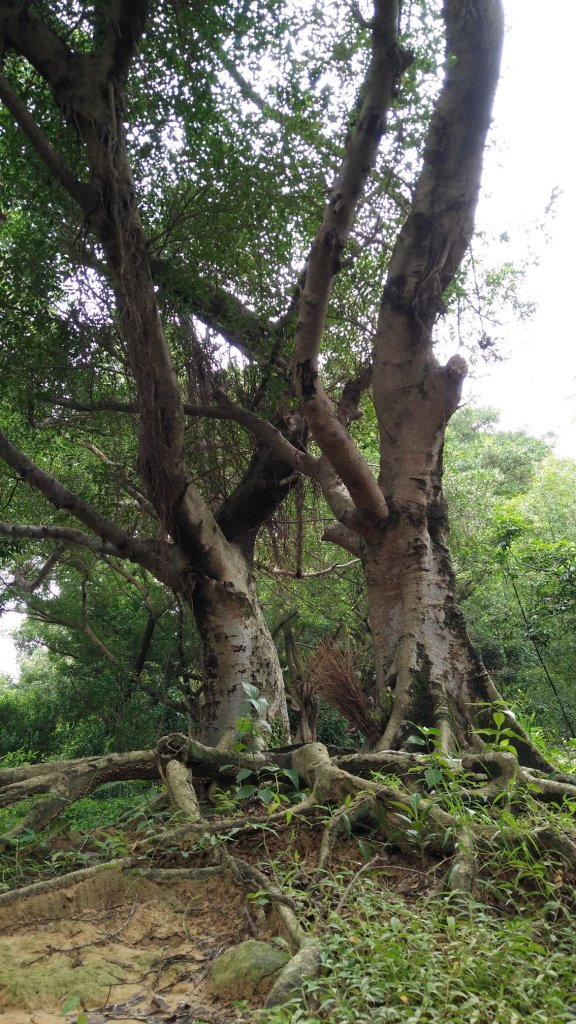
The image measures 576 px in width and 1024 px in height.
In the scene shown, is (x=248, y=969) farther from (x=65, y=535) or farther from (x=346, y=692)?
(x=65, y=535)

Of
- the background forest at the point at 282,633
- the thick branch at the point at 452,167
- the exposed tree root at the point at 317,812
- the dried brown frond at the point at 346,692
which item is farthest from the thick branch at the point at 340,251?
the background forest at the point at 282,633

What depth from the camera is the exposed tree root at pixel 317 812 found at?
109 inches

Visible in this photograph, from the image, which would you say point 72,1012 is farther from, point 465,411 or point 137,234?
point 465,411

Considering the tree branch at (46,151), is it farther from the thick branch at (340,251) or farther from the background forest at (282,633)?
the background forest at (282,633)

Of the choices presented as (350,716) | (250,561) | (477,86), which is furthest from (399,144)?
(350,716)

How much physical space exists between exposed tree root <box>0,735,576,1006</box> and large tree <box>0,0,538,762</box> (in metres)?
0.62

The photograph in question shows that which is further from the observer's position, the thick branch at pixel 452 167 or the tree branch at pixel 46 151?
the thick branch at pixel 452 167

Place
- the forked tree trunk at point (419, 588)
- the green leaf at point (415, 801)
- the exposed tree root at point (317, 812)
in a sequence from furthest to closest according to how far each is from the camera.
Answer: the forked tree trunk at point (419, 588), the green leaf at point (415, 801), the exposed tree root at point (317, 812)

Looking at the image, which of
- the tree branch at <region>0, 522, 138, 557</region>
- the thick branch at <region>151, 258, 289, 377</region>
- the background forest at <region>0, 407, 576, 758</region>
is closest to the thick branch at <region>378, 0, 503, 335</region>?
the thick branch at <region>151, 258, 289, 377</region>

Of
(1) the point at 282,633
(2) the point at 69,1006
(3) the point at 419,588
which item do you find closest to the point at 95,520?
(3) the point at 419,588

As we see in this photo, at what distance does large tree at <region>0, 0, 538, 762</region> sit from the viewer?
4.52m

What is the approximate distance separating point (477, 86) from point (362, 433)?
14.5 ft

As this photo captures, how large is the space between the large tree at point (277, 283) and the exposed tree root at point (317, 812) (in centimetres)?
62

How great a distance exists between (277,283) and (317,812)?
189 inches
